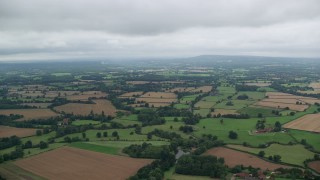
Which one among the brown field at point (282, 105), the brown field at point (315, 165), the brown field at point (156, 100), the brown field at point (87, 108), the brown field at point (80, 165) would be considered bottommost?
the brown field at point (80, 165)

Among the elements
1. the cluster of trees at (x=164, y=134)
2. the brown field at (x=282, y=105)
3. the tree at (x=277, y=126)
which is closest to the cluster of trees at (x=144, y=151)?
the cluster of trees at (x=164, y=134)

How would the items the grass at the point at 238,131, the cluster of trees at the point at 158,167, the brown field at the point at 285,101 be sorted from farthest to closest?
the brown field at the point at 285,101 → the grass at the point at 238,131 → the cluster of trees at the point at 158,167

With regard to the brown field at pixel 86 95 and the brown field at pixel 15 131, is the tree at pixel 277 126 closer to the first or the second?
the brown field at pixel 15 131

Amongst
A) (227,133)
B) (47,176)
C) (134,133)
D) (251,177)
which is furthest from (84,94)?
(251,177)

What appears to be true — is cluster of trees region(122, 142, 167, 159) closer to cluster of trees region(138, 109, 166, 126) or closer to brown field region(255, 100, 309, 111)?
cluster of trees region(138, 109, 166, 126)

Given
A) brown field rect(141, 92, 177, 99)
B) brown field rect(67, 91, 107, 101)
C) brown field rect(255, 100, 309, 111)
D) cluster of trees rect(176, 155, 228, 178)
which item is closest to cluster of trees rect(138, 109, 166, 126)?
brown field rect(141, 92, 177, 99)

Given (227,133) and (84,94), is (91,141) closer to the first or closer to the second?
(227,133)
